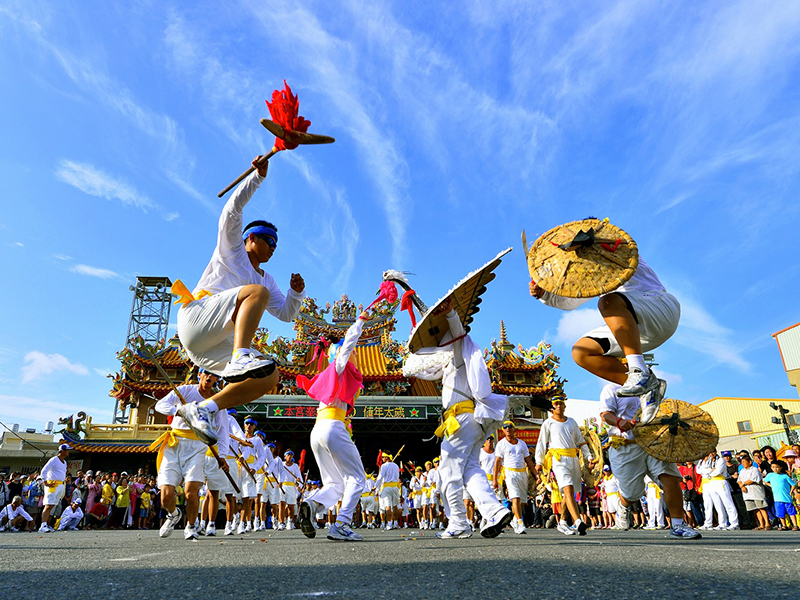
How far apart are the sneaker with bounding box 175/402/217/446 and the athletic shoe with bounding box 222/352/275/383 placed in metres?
0.27

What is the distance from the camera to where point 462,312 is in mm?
5363

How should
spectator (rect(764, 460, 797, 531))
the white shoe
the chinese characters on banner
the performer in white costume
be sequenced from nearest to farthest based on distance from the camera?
the performer in white costume → the white shoe → spectator (rect(764, 460, 797, 531)) → the chinese characters on banner

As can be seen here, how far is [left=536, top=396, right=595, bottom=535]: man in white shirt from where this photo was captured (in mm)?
6961

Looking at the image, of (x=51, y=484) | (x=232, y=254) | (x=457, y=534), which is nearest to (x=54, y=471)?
(x=51, y=484)

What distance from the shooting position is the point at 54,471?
13406mm

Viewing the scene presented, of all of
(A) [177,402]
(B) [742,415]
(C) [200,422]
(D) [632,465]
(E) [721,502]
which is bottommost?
(E) [721,502]

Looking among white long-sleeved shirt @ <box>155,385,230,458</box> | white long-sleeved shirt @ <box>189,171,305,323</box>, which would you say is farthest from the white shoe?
white long-sleeved shirt @ <box>189,171,305,323</box>

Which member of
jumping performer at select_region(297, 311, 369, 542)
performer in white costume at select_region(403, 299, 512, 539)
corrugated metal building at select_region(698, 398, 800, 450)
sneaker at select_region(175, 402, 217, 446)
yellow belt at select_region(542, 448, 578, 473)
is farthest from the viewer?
corrugated metal building at select_region(698, 398, 800, 450)

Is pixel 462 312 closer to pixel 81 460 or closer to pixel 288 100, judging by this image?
pixel 288 100

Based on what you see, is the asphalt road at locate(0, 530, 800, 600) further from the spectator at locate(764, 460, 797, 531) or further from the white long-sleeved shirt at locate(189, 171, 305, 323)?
the spectator at locate(764, 460, 797, 531)

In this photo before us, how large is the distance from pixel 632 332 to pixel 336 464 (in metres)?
3.61

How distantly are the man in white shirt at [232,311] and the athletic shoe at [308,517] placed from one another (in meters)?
2.39

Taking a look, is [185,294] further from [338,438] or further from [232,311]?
[338,438]

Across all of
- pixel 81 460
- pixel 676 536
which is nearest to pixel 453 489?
pixel 676 536
